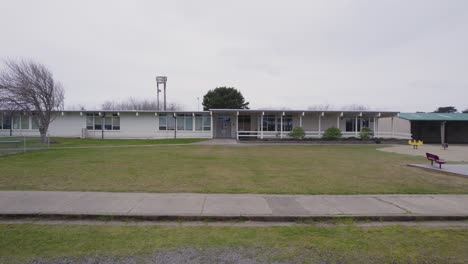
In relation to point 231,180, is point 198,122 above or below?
Answer: above

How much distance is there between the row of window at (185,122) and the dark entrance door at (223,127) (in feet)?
4.32

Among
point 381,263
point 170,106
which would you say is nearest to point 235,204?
point 381,263

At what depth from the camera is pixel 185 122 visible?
92.7 feet

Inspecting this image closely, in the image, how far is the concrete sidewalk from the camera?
13.9ft

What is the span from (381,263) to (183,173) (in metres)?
6.34

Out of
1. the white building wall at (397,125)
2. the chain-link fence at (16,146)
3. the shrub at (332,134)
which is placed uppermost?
the white building wall at (397,125)

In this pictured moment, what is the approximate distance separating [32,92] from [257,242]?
24891mm

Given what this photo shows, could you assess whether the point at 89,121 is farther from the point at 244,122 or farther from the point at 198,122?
the point at 244,122

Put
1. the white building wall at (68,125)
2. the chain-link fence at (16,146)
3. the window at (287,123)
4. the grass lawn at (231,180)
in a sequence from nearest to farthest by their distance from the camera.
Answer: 1. the grass lawn at (231,180)
2. the chain-link fence at (16,146)
3. the white building wall at (68,125)
4. the window at (287,123)

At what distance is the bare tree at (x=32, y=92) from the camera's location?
1895 centimetres

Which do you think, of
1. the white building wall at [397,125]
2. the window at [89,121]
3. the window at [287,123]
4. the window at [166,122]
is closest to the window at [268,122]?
the window at [287,123]

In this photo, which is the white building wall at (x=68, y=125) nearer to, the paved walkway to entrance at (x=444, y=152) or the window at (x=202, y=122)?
the window at (x=202, y=122)

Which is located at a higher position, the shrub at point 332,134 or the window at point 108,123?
the window at point 108,123

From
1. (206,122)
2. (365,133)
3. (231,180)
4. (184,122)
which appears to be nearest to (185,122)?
(184,122)
